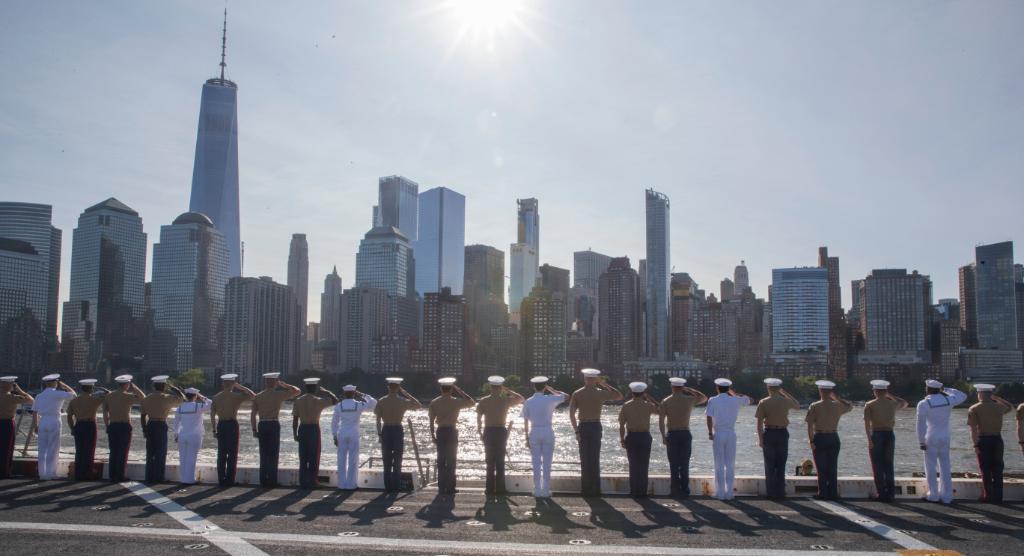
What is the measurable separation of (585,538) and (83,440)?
10304 millimetres

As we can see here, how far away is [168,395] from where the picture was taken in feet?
51.4

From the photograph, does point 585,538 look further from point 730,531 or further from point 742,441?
point 742,441

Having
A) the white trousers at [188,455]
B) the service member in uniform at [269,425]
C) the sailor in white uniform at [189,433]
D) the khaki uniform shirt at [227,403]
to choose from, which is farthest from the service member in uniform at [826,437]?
the white trousers at [188,455]

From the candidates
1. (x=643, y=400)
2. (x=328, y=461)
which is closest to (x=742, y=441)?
(x=328, y=461)

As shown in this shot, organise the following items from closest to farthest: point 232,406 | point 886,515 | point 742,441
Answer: point 886,515, point 232,406, point 742,441

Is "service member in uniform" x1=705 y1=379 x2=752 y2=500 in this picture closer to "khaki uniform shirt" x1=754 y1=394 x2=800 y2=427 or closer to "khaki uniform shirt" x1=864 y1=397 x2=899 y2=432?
"khaki uniform shirt" x1=754 y1=394 x2=800 y2=427

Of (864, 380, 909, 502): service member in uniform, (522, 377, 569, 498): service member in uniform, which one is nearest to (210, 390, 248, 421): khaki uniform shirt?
(522, 377, 569, 498): service member in uniform

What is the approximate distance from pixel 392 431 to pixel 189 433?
378 cm

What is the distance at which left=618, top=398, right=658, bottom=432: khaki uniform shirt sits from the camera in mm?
13961

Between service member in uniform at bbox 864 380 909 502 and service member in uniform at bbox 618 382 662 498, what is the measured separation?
3550 millimetres

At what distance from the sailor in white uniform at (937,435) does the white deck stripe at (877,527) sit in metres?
1.90

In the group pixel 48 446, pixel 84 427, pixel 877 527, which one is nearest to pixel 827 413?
pixel 877 527

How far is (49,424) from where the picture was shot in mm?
15789

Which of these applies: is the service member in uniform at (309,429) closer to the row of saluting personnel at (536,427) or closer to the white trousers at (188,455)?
the row of saluting personnel at (536,427)
